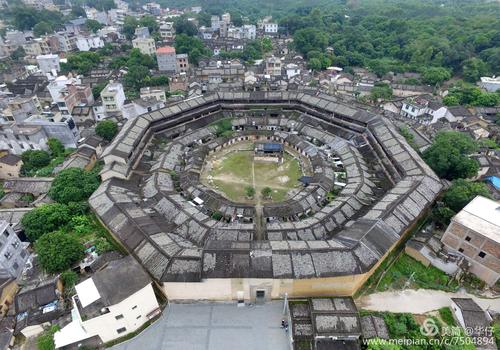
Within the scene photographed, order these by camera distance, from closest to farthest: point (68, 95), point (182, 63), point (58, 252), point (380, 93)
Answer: point (58, 252)
point (68, 95)
point (380, 93)
point (182, 63)

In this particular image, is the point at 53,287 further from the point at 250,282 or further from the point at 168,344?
the point at 250,282

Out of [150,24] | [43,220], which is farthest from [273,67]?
[150,24]

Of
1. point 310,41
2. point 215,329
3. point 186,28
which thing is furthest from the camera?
point 186,28

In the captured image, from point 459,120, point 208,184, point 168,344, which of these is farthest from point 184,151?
point 459,120

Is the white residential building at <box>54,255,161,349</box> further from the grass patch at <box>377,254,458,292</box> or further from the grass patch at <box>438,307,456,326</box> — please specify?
the grass patch at <box>438,307,456,326</box>

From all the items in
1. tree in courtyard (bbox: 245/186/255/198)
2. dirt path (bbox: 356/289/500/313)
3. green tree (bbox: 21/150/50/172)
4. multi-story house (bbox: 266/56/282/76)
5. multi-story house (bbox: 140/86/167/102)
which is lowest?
dirt path (bbox: 356/289/500/313)

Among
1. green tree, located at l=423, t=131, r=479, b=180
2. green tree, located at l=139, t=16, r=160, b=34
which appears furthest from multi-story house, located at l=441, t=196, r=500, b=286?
green tree, located at l=139, t=16, r=160, b=34

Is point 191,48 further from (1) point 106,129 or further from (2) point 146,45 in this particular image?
(1) point 106,129

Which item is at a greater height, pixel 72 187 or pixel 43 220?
pixel 72 187
